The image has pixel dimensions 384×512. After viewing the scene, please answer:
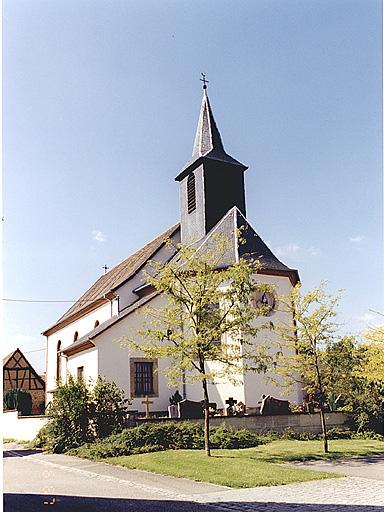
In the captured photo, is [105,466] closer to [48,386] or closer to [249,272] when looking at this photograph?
[249,272]

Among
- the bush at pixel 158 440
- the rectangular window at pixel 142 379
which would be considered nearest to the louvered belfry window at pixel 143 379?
the rectangular window at pixel 142 379

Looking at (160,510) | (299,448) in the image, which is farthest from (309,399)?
(160,510)

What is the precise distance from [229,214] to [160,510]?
2291 centimetres

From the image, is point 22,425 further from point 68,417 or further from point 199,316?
point 199,316

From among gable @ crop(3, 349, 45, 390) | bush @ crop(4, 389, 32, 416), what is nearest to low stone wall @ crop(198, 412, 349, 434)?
bush @ crop(4, 389, 32, 416)

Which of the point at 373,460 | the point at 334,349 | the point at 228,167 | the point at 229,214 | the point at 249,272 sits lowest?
the point at 373,460

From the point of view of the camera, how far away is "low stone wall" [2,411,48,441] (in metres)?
24.5

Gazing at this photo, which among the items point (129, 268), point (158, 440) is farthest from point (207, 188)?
point (158, 440)

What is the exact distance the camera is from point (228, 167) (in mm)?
34500

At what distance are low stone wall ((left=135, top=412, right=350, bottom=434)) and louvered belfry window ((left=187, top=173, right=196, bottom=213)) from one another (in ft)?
49.7

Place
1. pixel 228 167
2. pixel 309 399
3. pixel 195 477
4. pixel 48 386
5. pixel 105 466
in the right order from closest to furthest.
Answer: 1. pixel 195 477
2. pixel 105 466
3. pixel 309 399
4. pixel 228 167
5. pixel 48 386

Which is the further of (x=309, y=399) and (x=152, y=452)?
(x=309, y=399)

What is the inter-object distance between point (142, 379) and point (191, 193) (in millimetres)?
12440

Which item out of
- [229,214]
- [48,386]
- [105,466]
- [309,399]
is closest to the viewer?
[105,466]
